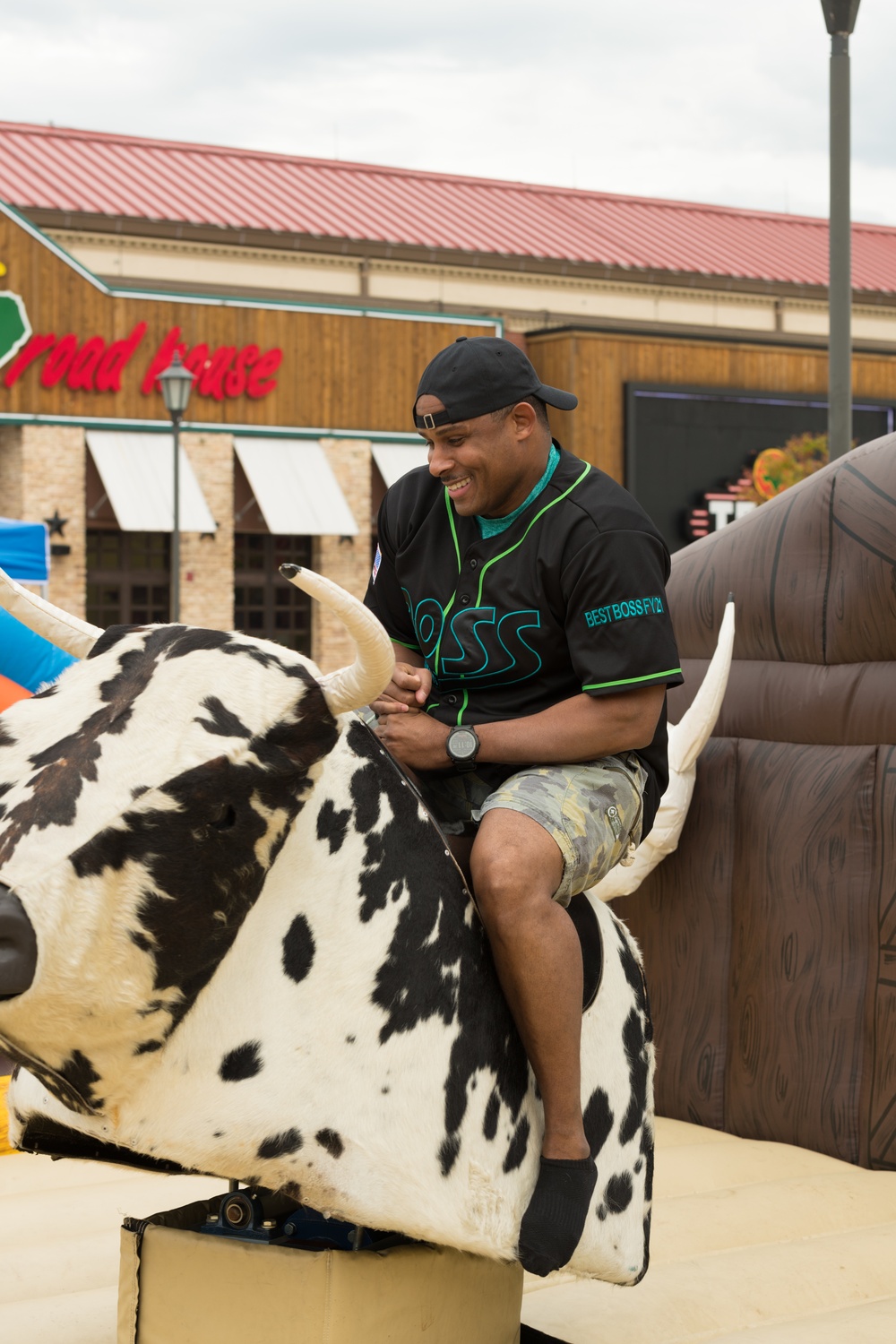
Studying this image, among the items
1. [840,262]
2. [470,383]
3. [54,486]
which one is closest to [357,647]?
[470,383]

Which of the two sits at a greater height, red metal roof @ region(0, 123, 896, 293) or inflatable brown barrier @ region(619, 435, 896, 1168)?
red metal roof @ region(0, 123, 896, 293)

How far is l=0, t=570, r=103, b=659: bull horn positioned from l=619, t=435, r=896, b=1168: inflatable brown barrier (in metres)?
2.56

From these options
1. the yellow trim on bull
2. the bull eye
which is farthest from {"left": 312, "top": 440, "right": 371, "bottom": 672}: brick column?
the bull eye

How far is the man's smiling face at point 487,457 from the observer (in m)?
2.60

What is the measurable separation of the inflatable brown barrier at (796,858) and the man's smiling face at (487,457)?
196 centimetres

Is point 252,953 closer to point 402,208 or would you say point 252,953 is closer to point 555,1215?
point 555,1215

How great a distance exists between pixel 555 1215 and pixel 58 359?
66.3 feet

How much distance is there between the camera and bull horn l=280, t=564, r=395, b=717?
2098 mm

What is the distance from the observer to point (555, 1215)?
246 cm

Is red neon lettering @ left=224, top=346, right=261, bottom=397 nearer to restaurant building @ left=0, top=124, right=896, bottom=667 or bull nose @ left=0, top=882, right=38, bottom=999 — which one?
restaurant building @ left=0, top=124, right=896, bottom=667

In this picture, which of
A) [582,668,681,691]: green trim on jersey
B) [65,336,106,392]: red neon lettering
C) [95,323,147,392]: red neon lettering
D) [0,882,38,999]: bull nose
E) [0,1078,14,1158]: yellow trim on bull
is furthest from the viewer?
[95,323,147,392]: red neon lettering

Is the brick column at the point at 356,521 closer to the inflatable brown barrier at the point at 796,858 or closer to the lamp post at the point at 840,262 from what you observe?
the lamp post at the point at 840,262

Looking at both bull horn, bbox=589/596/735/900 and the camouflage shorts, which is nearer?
the camouflage shorts

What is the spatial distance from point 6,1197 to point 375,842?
78.3 inches
